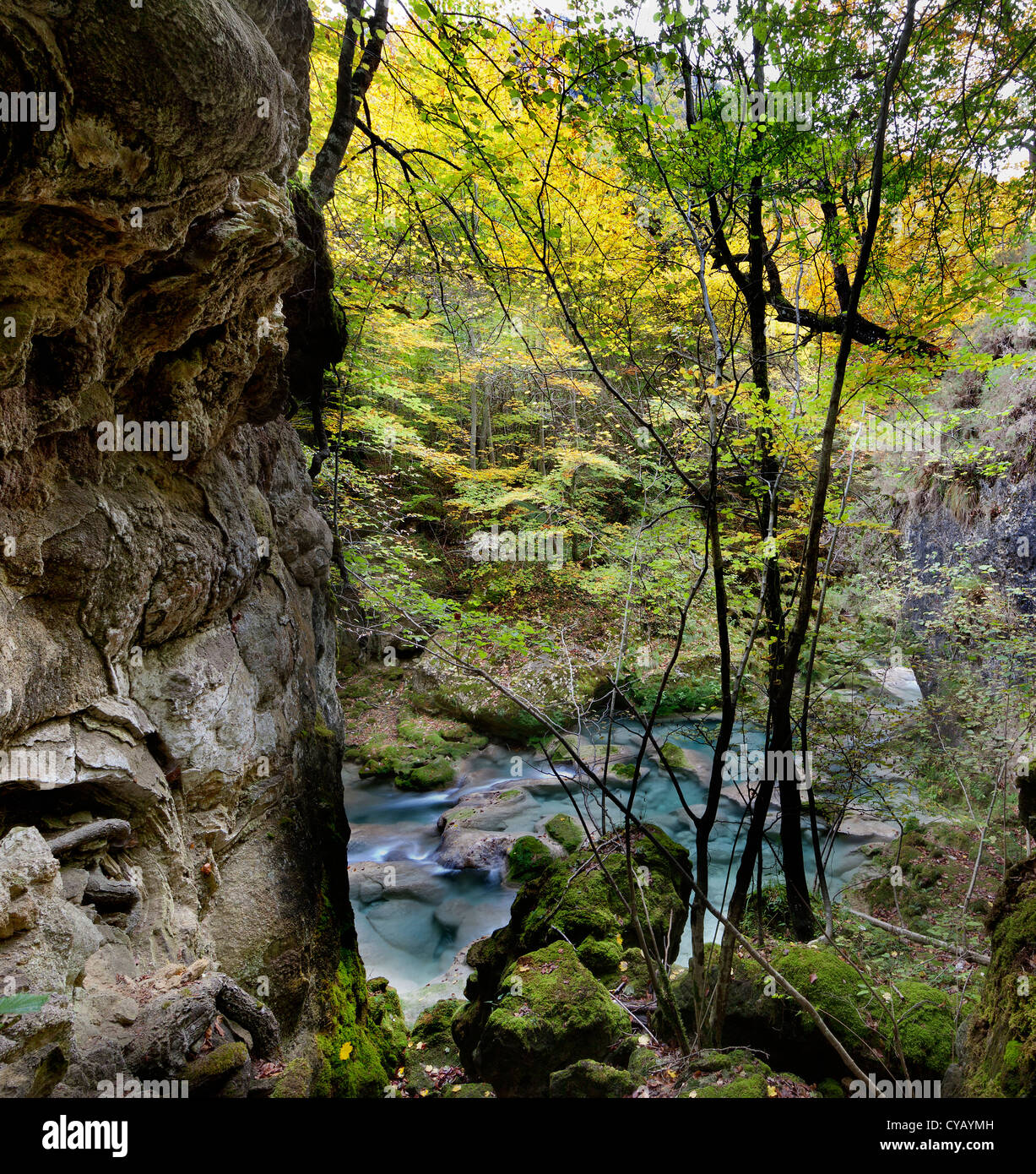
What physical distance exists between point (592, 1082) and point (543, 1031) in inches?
30.0

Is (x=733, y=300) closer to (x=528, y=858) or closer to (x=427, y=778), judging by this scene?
(x=528, y=858)

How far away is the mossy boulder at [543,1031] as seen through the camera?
188 inches

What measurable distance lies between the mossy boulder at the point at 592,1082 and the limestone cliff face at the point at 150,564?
2060 mm

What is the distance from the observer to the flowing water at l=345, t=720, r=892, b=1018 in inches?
348

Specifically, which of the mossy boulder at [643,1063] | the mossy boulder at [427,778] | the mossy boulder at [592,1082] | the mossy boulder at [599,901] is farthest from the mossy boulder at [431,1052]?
the mossy boulder at [427,778]

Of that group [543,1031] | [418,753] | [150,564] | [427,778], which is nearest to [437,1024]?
[543,1031]

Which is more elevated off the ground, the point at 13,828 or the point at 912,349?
the point at 912,349

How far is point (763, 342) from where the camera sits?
19.9 feet

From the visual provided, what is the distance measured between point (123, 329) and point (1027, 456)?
14085 millimetres

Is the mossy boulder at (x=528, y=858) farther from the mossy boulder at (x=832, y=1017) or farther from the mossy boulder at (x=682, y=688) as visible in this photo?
the mossy boulder at (x=832, y=1017)

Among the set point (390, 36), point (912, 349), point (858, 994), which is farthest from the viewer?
point (390, 36)

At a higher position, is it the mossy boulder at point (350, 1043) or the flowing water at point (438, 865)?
the mossy boulder at point (350, 1043)
